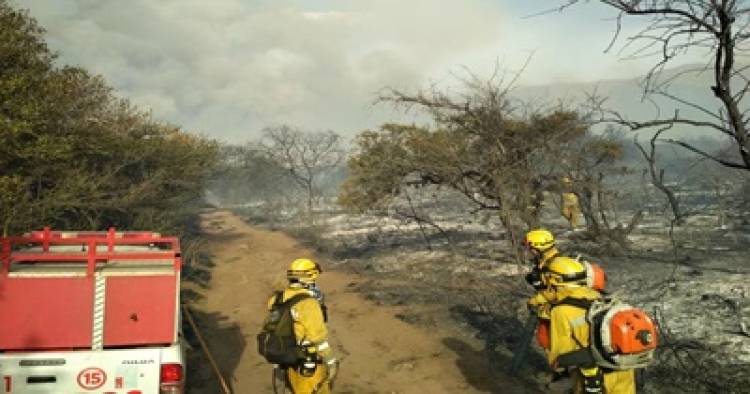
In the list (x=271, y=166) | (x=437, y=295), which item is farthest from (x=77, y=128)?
(x=271, y=166)

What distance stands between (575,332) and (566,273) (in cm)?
49

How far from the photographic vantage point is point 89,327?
5207 mm

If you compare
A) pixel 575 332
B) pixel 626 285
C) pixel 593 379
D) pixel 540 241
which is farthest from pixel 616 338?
pixel 626 285

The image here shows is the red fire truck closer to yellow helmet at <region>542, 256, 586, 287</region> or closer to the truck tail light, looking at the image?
the truck tail light

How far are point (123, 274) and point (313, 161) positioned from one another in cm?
3900

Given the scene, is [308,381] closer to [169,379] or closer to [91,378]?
[169,379]

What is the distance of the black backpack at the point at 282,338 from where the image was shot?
5219 mm

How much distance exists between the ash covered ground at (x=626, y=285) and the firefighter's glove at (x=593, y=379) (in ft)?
4.33

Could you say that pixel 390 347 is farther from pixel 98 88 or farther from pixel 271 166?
pixel 271 166

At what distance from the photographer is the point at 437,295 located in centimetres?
1438

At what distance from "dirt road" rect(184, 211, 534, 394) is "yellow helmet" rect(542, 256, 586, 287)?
2939mm

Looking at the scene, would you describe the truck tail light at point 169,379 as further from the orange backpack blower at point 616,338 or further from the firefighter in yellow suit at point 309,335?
the orange backpack blower at point 616,338

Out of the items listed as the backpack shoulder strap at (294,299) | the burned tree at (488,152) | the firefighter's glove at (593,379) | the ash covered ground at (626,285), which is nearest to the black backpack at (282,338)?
the backpack shoulder strap at (294,299)

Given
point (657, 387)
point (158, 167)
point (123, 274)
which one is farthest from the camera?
point (158, 167)
